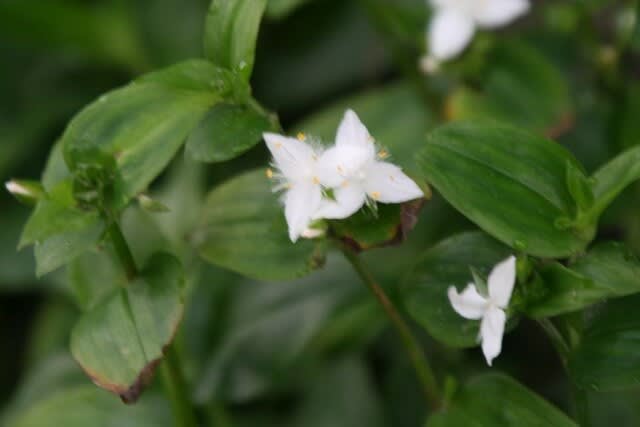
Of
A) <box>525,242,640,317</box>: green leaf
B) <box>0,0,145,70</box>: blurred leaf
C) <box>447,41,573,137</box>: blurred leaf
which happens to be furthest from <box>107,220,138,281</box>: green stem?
<box>0,0,145,70</box>: blurred leaf

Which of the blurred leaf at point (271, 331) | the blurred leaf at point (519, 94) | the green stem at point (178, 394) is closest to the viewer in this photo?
the green stem at point (178, 394)

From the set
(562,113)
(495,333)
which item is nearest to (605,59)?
(562,113)

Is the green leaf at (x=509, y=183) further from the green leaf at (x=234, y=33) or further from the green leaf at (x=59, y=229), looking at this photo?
the green leaf at (x=59, y=229)

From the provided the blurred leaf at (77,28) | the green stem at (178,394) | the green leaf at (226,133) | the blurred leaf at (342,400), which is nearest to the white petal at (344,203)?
the green leaf at (226,133)

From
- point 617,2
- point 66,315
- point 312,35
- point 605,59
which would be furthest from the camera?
point 312,35

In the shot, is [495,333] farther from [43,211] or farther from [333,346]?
[333,346]

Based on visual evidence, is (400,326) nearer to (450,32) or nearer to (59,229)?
(59,229)

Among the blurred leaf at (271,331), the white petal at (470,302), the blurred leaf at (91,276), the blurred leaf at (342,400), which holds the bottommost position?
the blurred leaf at (342,400)
